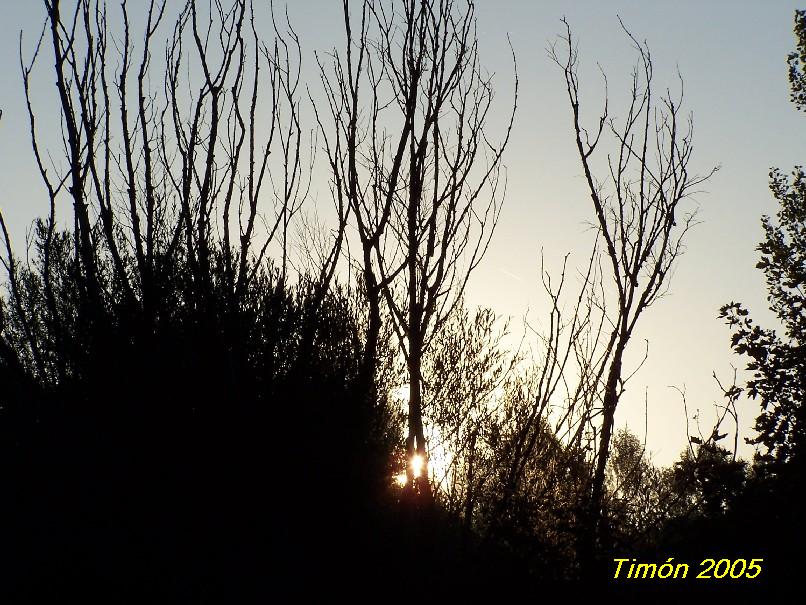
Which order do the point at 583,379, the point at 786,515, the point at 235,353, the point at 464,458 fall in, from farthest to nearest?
the point at 464,458
the point at 583,379
the point at 235,353
the point at 786,515

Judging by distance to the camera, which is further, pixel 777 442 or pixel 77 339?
pixel 77 339

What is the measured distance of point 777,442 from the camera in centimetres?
436

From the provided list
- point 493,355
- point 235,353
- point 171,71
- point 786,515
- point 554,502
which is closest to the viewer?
point 786,515

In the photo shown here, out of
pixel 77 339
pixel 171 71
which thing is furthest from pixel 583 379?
pixel 171 71

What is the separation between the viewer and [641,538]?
6.57 m

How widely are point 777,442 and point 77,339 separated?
624cm

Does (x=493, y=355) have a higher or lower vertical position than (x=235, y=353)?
higher

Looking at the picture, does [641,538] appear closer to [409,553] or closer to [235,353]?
[409,553]

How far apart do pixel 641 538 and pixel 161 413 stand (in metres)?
4.76

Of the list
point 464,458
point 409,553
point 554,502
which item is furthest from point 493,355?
point 409,553

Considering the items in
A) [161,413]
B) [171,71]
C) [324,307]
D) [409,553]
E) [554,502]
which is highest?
[171,71]

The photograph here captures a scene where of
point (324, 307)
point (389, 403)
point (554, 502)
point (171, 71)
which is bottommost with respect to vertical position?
point (554, 502)

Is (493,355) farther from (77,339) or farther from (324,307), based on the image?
(77,339)

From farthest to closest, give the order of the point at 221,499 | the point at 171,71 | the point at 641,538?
the point at 171,71
the point at 641,538
the point at 221,499
